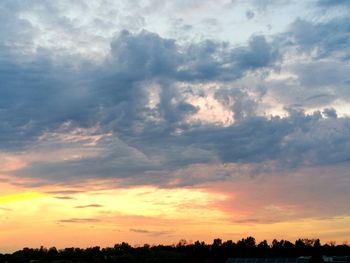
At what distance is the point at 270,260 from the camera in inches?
6196

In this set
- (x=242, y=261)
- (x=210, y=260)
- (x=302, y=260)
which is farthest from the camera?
(x=210, y=260)

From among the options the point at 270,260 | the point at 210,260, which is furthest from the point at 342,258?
the point at 210,260

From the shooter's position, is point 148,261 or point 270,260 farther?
point 148,261

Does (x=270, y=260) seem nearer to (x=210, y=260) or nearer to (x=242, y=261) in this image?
(x=242, y=261)

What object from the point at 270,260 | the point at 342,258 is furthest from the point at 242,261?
the point at 342,258

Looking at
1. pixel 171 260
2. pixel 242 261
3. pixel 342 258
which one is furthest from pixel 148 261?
pixel 342 258

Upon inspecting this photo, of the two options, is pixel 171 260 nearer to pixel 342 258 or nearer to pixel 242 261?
pixel 242 261

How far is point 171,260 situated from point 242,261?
37.1 meters

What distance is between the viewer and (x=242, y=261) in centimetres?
16650

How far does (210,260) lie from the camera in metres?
195

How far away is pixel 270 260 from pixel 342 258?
2645 cm

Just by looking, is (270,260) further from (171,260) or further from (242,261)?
(171,260)

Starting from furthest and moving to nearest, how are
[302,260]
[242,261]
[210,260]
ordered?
[210,260] < [242,261] < [302,260]

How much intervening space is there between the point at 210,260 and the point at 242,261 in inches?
1186
